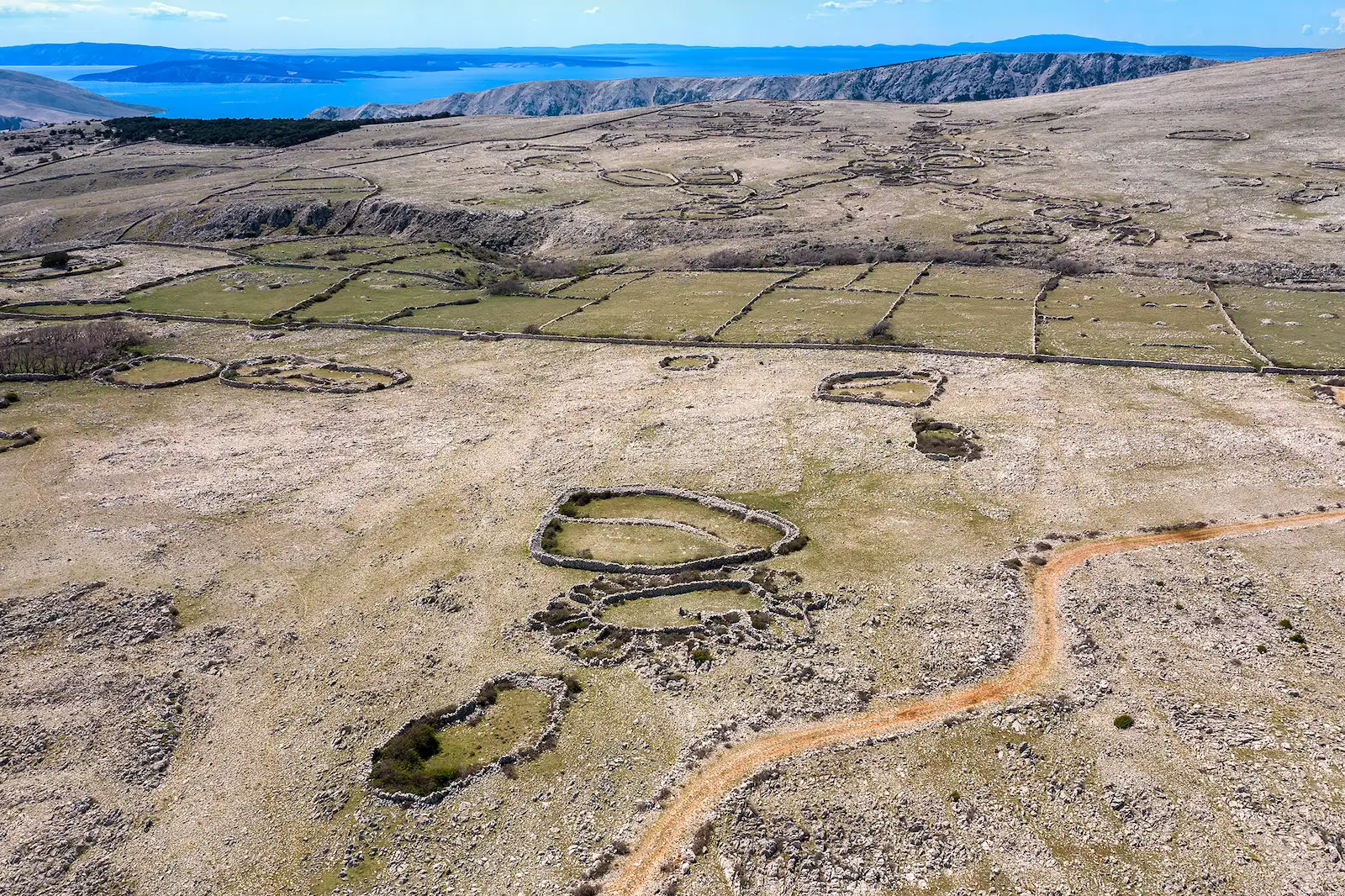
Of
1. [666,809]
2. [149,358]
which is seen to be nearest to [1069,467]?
[666,809]

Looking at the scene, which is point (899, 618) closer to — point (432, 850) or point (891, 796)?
point (891, 796)

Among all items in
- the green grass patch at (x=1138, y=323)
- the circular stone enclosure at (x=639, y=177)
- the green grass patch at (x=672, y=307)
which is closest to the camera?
the green grass patch at (x=1138, y=323)

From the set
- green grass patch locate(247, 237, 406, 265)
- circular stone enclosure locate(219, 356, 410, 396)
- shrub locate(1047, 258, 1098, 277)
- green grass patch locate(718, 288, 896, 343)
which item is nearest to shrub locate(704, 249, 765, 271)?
green grass patch locate(718, 288, 896, 343)

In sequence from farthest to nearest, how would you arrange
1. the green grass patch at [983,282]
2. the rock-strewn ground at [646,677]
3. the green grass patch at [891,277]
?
the green grass patch at [891,277], the green grass patch at [983,282], the rock-strewn ground at [646,677]

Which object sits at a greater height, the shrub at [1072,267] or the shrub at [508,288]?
the shrub at [508,288]

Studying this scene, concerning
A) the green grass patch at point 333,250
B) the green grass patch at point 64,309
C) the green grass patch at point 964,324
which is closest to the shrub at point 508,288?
the green grass patch at point 333,250

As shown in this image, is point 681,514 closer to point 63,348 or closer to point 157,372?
point 157,372

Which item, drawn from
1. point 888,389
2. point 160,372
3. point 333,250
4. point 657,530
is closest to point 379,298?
→ point 160,372

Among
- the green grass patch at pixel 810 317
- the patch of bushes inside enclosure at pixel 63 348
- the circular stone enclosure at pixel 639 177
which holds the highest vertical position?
the circular stone enclosure at pixel 639 177

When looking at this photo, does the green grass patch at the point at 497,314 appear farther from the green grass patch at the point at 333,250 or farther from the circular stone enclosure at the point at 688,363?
the green grass patch at the point at 333,250
